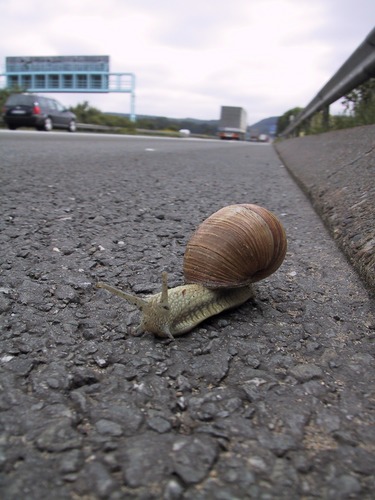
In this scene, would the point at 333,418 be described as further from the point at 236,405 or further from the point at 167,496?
the point at 167,496

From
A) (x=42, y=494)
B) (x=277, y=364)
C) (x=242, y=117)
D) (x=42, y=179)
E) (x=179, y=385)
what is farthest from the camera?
(x=242, y=117)

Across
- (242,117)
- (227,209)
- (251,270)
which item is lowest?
(251,270)

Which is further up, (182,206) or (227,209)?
(227,209)

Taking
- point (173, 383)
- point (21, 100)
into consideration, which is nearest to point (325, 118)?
point (173, 383)

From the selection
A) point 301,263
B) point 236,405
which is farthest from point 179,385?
point 301,263

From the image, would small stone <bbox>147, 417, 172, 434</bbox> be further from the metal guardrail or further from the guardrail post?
the guardrail post

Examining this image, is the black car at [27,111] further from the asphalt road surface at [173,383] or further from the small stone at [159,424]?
the small stone at [159,424]

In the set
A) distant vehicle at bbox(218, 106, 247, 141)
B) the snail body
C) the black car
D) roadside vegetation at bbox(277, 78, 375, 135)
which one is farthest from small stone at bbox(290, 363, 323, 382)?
distant vehicle at bbox(218, 106, 247, 141)

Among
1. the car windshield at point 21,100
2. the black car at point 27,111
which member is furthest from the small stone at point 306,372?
the car windshield at point 21,100

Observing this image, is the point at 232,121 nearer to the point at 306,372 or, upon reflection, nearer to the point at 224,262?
the point at 224,262
